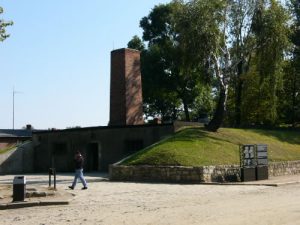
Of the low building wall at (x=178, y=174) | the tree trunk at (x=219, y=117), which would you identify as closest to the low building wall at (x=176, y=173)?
the low building wall at (x=178, y=174)

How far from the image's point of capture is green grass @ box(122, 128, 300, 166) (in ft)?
82.8

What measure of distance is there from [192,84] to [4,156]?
75.3 feet

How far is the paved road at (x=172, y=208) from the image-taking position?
11906mm

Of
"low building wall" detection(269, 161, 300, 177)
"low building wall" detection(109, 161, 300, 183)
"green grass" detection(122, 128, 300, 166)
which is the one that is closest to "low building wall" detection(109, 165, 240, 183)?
"low building wall" detection(109, 161, 300, 183)

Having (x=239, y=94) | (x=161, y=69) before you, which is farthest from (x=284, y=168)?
(x=161, y=69)

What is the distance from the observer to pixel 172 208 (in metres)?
14.1

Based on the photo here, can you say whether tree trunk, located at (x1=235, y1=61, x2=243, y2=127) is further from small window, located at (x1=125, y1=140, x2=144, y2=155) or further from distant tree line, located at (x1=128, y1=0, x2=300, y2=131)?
small window, located at (x1=125, y1=140, x2=144, y2=155)

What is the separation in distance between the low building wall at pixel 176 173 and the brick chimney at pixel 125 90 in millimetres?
10633

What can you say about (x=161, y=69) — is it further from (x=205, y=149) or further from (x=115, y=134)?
(x=205, y=149)

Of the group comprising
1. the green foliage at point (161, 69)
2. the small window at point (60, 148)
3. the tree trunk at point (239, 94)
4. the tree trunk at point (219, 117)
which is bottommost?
the small window at point (60, 148)

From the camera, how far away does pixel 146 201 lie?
52.6 feet

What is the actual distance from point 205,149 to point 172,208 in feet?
43.1

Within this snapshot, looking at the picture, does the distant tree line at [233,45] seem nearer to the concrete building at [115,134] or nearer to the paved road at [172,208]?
the concrete building at [115,134]

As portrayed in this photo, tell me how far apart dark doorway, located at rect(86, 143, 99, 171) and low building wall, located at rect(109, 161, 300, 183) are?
33.4ft
